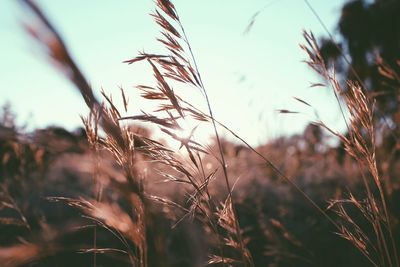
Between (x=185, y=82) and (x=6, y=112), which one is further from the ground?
(x=6, y=112)

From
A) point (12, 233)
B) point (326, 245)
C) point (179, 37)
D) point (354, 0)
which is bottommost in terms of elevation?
point (326, 245)

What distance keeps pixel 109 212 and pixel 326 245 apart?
12.0 ft

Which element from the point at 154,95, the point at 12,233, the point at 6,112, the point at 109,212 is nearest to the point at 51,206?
the point at 12,233

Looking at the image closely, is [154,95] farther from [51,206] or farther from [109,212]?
[51,206]

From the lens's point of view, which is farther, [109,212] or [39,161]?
[39,161]

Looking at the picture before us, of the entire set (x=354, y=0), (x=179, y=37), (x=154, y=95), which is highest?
(x=354, y=0)

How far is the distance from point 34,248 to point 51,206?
15.7 feet

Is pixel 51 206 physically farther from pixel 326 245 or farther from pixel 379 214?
pixel 379 214

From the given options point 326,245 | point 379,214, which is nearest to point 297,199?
point 326,245

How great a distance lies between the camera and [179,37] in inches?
47.3

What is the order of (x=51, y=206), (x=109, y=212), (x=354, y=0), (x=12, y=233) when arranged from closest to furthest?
(x=109, y=212) < (x=12, y=233) < (x=51, y=206) < (x=354, y=0)

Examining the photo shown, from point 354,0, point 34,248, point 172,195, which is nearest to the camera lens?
point 34,248

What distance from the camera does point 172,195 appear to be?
181 inches

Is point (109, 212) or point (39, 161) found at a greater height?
point (39, 161)
